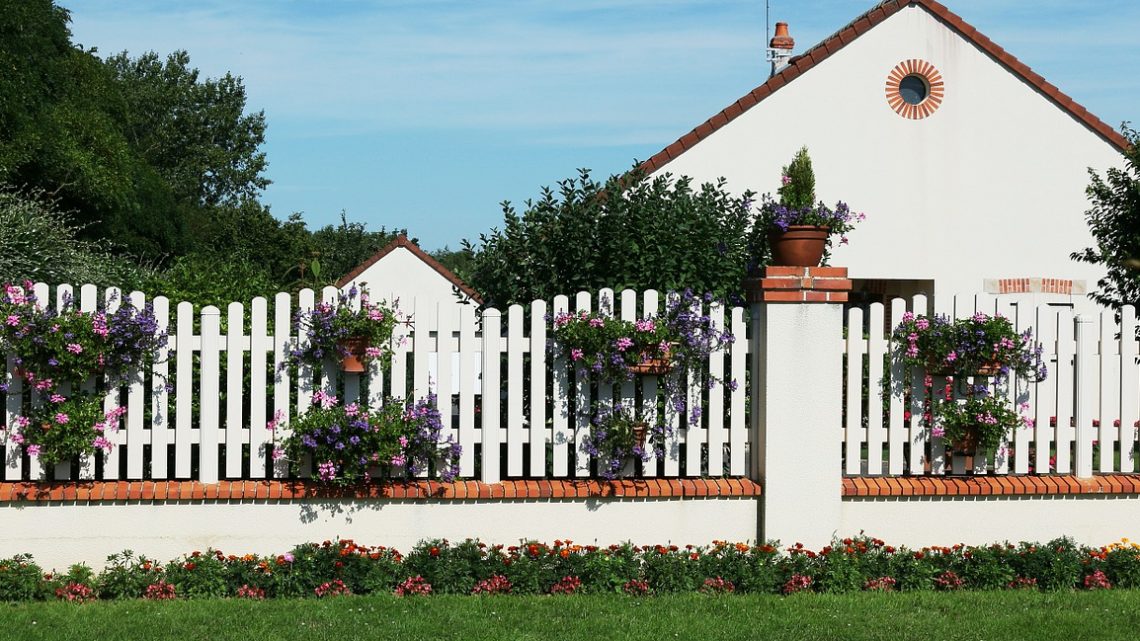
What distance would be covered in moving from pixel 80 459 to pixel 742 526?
157 inches

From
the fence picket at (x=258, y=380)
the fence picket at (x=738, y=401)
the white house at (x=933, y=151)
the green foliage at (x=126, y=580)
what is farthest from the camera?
the white house at (x=933, y=151)

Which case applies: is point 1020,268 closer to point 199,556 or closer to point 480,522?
point 480,522

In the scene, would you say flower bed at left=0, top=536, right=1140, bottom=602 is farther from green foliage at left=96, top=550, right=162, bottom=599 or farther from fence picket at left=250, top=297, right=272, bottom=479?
fence picket at left=250, top=297, right=272, bottom=479

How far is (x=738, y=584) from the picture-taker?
22.1 feet

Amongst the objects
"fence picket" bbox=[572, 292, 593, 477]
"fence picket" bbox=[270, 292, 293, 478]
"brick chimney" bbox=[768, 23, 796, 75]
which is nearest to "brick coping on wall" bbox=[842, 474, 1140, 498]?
"fence picket" bbox=[572, 292, 593, 477]

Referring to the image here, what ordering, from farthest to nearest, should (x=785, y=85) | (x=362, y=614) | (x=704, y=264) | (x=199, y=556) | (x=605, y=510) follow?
(x=785, y=85) < (x=704, y=264) < (x=605, y=510) < (x=199, y=556) < (x=362, y=614)

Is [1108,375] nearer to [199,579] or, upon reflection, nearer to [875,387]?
[875,387]

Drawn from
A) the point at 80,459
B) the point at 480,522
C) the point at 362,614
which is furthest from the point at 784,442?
the point at 80,459

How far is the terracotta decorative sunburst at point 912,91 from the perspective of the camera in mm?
→ 18141

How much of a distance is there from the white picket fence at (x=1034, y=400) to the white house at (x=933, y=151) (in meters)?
10.3

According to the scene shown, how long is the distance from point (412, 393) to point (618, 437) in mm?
1278

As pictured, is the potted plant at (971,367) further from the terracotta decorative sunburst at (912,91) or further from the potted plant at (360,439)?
the terracotta decorative sunburst at (912,91)

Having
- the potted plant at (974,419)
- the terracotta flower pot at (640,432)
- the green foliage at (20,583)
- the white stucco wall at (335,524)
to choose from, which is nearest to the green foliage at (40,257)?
the white stucco wall at (335,524)

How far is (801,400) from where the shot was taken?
711cm
